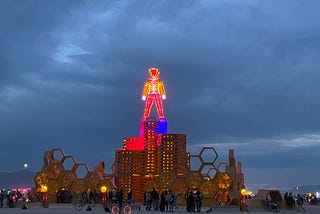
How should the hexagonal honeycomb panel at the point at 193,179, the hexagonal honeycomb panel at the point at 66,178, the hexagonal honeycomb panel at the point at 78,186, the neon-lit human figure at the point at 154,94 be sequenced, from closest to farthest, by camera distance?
the hexagonal honeycomb panel at the point at 193,179, the hexagonal honeycomb panel at the point at 78,186, the hexagonal honeycomb panel at the point at 66,178, the neon-lit human figure at the point at 154,94

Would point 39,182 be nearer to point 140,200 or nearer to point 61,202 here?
point 61,202

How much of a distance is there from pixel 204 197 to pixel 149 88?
16424 millimetres

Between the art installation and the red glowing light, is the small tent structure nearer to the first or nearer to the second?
the art installation

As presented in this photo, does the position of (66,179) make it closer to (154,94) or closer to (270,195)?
(154,94)

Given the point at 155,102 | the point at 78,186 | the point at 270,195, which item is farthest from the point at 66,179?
the point at 270,195

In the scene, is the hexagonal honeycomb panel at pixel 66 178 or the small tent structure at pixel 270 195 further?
the hexagonal honeycomb panel at pixel 66 178

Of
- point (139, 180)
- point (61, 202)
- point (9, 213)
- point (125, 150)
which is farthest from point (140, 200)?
point (9, 213)

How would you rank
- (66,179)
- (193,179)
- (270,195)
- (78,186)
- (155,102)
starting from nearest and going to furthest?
1. (270,195)
2. (193,179)
3. (78,186)
4. (66,179)
5. (155,102)

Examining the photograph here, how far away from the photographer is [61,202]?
164 feet

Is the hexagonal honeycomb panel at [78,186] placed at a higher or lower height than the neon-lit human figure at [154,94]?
lower

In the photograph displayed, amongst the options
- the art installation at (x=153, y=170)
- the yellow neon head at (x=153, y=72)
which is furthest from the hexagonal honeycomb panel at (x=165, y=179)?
the yellow neon head at (x=153, y=72)

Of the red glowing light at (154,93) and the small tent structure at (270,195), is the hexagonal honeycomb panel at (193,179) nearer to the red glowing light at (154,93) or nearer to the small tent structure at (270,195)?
the small tent structure at (270,195)

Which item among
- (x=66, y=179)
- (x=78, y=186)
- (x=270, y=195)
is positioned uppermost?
(x=66, y=179)

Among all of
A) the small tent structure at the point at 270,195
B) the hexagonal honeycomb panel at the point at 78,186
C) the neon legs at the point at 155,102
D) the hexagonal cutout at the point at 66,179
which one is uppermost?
the neon legs at the point at 155,102
